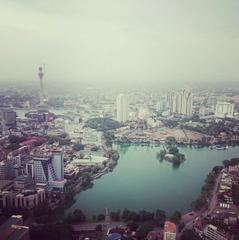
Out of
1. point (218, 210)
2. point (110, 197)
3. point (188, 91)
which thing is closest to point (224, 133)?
point (188, 91)

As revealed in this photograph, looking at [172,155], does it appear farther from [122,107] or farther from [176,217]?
[176,217]

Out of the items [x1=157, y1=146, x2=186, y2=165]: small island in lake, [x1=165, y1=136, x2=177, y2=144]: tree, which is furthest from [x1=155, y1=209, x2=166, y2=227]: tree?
[x1=165, y1=136, x2=177, y2=144]: tree

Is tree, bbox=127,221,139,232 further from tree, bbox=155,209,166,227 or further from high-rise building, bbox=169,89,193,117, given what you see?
high-rise building, bbox=169,89,193,117

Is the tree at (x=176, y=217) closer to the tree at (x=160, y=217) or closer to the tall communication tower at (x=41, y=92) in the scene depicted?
the tree at (x=160, y=217)

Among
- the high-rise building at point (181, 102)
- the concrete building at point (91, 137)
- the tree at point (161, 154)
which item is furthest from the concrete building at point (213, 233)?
the concrete building at point (91, 137)

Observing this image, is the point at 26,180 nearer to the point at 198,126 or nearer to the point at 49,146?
the point at 49,146

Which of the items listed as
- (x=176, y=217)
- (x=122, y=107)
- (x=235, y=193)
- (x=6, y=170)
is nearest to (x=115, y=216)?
(x=176, y=217)
